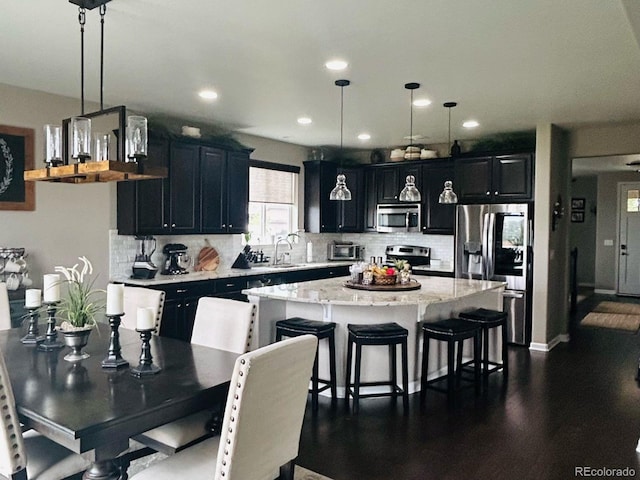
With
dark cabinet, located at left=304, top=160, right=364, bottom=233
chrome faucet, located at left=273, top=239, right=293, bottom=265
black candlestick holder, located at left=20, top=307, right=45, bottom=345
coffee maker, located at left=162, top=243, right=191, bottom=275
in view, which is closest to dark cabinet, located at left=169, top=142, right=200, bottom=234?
coffee maker, located at left=162, top=243, right=191, bottom=275

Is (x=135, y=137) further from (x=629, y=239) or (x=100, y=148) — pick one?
(x=629, y=239)

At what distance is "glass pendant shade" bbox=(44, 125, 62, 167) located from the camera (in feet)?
9.02

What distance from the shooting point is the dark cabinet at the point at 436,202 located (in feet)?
23.4

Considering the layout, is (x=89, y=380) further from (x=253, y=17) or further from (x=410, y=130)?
(x=410, y=130)

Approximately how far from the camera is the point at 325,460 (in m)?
3.16

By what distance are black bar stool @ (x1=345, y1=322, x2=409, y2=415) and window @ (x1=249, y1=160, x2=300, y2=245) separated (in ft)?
11.1

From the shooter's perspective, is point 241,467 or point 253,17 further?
point 253,17

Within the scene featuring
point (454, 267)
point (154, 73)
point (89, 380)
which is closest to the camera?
point (89, 380)

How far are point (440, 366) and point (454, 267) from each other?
2.25m

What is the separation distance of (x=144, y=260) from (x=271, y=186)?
2488 mm

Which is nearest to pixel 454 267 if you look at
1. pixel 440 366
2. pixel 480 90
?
pixel 440 366

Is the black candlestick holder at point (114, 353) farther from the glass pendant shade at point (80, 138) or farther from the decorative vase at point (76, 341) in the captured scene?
the glass pendant shade at point (80, 138)

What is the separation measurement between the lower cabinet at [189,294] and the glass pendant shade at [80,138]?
2564 mm

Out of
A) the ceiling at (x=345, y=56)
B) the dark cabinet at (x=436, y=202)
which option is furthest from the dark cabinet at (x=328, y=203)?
the ceiling at (x=345, y=56)
